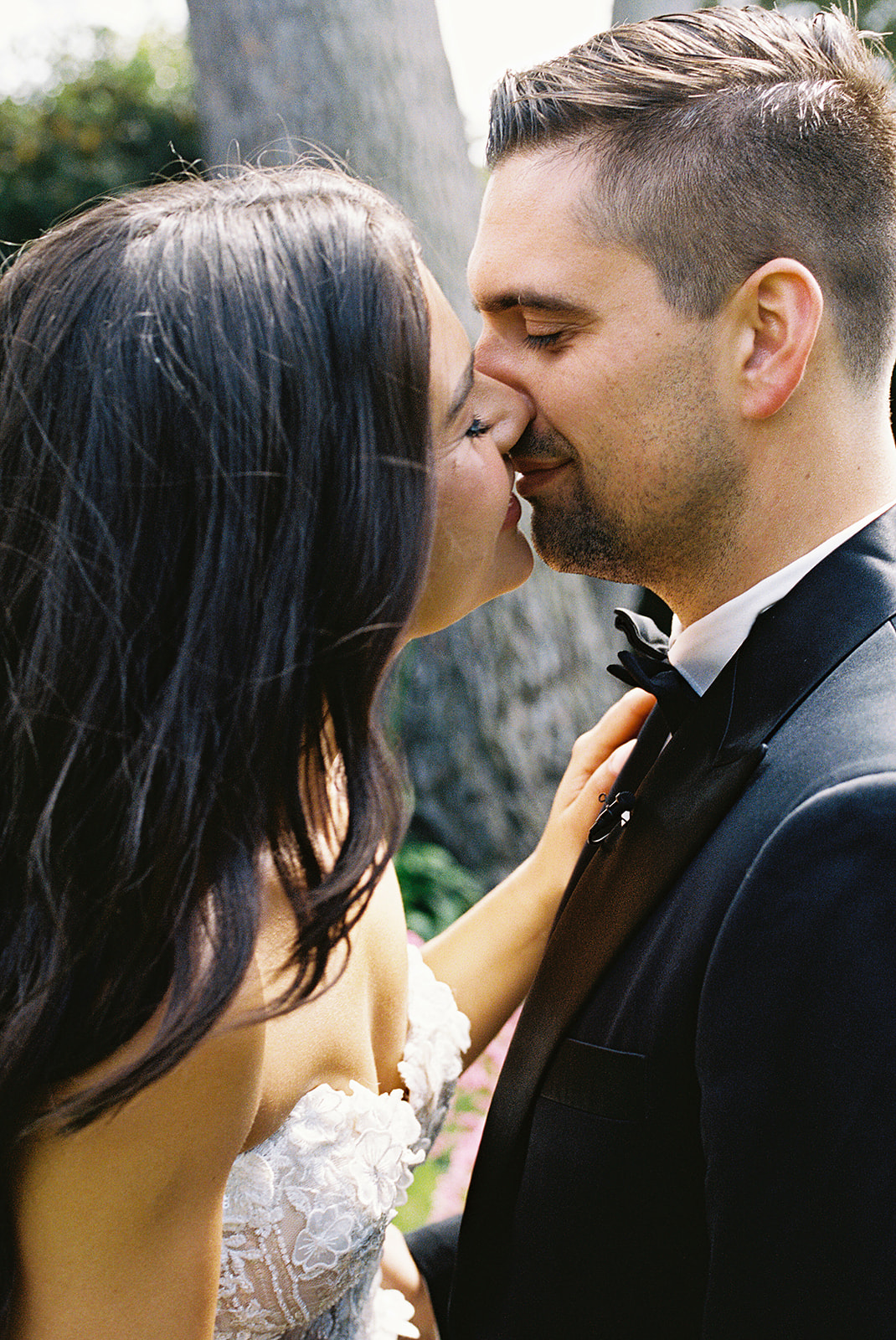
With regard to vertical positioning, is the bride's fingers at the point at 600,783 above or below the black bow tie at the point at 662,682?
below

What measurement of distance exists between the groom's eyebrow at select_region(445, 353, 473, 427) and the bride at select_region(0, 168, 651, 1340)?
0.17 m

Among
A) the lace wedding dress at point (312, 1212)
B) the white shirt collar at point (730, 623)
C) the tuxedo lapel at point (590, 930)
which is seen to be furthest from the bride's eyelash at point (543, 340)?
the lace wedding dress at point (312, 1212)

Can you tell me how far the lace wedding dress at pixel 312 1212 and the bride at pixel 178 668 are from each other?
0.31 meters

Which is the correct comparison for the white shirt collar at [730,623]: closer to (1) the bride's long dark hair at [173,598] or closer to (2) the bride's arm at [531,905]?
(2) the bride's arm at [531,905]

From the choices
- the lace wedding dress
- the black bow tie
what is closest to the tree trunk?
the black bow tie

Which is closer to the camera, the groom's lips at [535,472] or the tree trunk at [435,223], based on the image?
the groom's lips at [535,472]

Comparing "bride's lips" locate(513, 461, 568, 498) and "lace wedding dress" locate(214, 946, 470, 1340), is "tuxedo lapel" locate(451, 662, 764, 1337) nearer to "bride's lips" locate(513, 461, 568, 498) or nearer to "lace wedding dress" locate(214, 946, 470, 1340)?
"lace wedding dress" locate(214, 946, 470, 1340)

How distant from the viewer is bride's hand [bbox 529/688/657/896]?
8.60 ft

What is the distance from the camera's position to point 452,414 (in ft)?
6.27

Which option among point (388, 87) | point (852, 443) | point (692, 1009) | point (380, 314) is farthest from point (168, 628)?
point (388, 87)


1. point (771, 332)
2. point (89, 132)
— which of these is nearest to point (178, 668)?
point (771, 332)

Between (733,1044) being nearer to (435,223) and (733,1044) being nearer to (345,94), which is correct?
(435,223)

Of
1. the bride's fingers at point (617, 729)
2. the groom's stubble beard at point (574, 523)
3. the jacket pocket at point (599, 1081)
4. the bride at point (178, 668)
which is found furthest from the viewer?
the bride's fingers at point (617, 729)

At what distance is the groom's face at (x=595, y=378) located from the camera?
7.02ft
